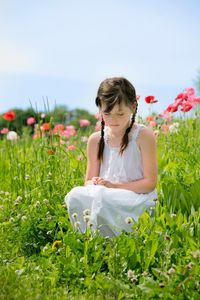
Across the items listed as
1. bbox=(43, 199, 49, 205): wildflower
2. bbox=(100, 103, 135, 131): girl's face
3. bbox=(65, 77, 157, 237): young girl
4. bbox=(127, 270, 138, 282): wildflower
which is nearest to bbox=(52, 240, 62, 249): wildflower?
bbox=(65, 77, 157, 237): young girl

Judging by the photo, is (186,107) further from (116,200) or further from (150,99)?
(116,200)

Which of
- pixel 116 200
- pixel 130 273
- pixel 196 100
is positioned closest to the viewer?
pixel 130 273

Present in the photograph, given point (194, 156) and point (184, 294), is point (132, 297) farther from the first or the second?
point (194, 156)

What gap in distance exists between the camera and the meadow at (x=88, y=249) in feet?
9.85

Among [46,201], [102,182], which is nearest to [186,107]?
[46,201]

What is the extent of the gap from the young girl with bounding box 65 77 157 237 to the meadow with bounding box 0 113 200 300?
4.4 inches

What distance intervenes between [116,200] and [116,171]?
1.13 ft

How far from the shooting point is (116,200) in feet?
11.8

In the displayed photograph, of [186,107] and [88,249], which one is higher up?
[186,107]

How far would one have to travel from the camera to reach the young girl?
360 cm

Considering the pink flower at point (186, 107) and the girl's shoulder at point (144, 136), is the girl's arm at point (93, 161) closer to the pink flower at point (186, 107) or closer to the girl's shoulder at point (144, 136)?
the girl's shoulder at point (144, 136)

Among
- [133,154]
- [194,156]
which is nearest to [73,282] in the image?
[133,154]

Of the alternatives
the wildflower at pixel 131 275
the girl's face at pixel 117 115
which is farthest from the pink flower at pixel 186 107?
the wildflower at pixel 131 275

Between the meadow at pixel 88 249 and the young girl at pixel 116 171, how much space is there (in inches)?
4.4
